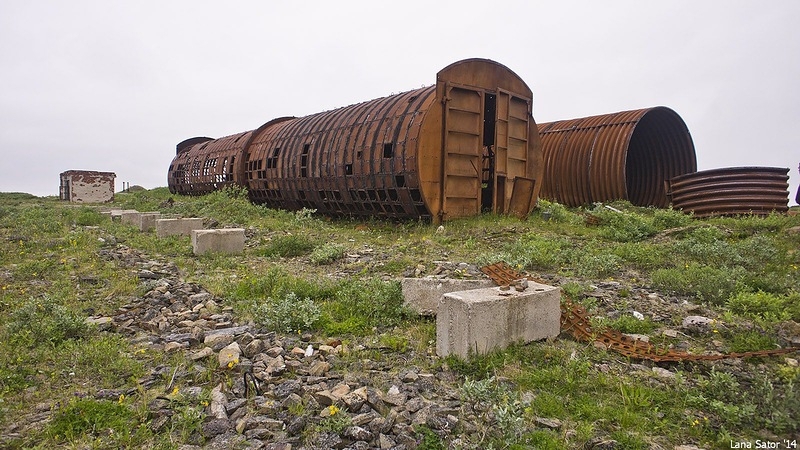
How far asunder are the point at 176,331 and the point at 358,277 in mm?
2564

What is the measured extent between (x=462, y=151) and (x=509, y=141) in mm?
1862

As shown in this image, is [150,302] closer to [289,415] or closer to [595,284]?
[289,415]

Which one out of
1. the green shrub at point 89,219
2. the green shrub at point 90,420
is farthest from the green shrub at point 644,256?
the green shrub at point 89,219

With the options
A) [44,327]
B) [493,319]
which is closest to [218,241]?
[44,327]

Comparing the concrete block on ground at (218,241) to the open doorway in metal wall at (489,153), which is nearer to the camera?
the concrete block on ground at (218,241)

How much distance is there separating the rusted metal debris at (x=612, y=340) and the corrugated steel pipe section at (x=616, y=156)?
11444mm

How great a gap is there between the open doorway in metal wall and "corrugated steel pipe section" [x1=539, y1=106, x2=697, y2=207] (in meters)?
5.16

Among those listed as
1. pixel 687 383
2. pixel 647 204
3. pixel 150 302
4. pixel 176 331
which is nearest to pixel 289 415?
pixel 176 331

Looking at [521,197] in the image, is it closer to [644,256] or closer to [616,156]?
[616,156]

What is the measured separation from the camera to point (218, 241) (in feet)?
27.7

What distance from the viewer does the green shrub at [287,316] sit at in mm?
4434

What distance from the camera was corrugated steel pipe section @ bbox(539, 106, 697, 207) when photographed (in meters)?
14.9

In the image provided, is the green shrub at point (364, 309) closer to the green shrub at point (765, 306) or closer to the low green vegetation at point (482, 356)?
the low green vegetation at point (482, 356)

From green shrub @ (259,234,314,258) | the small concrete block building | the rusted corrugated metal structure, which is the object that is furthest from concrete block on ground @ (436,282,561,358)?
the small concrete block building
